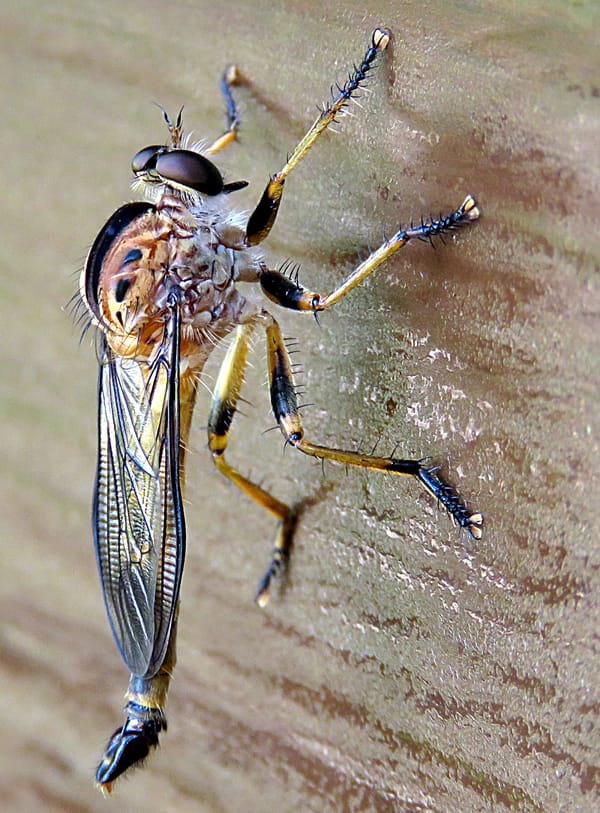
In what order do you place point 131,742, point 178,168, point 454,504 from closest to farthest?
point 454,504, point 131,742, point 178,168

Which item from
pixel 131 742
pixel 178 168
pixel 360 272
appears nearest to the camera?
pixel 360 272

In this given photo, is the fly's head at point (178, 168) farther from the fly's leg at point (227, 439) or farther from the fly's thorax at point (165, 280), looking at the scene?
the fly's leg at point (227, 439)

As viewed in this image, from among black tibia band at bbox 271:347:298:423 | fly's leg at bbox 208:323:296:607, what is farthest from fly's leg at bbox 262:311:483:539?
fly's leg at bbox 208:323:296:607

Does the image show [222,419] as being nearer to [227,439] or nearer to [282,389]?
[227,439]

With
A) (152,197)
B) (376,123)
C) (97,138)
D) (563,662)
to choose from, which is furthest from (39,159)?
(563,662)

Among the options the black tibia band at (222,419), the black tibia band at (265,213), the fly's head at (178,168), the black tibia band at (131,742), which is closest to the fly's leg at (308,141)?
the black tibia band at (265,213)

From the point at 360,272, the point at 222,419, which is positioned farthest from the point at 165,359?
the point at 360,272

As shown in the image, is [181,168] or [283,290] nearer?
[283,290]
